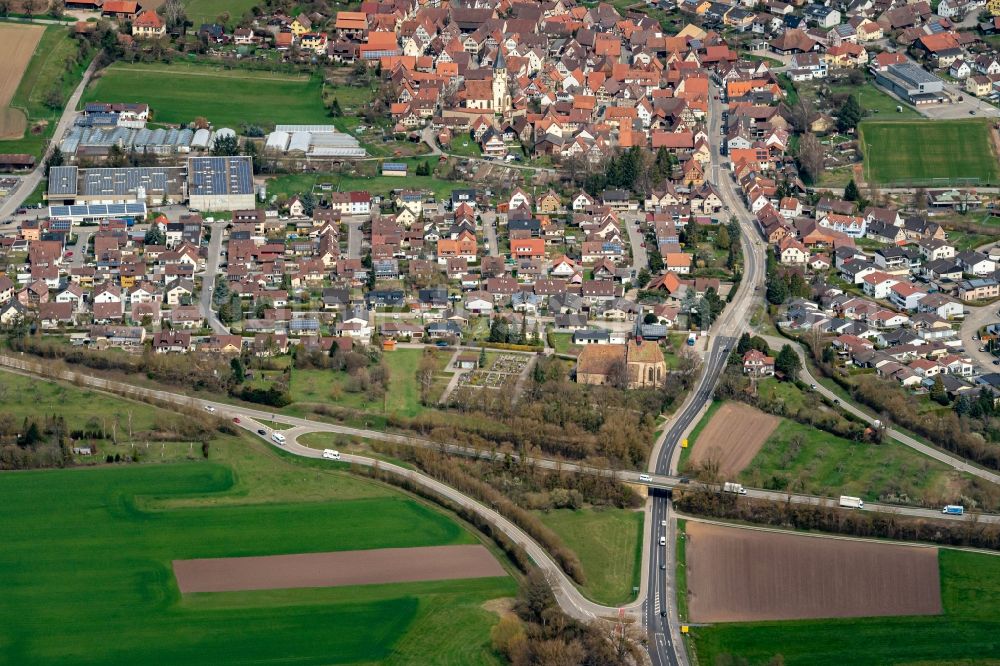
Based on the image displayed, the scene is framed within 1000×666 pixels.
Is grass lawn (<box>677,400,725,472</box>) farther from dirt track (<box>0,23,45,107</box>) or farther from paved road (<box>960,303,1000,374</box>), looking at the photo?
dirt track (<box>0,23,45,107</box>)

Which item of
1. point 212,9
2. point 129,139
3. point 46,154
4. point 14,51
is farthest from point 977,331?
point 14,51

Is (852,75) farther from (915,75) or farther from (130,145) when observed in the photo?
(130,145)

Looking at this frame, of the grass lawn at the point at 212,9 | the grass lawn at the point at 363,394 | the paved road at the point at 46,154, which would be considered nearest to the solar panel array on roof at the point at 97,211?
the paved road at the point at 46,154

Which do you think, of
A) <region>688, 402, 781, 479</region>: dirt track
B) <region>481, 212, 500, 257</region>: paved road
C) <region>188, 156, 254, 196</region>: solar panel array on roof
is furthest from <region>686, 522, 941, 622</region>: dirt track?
<region>188, 156, 254, 196</region>: solar panel array on roof

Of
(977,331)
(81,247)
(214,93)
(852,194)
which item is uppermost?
(214,93)

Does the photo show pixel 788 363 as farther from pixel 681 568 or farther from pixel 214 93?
pixel 214 93

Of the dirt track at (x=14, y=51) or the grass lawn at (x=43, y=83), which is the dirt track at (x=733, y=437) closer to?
the grass lawn at (x=43, y=83)

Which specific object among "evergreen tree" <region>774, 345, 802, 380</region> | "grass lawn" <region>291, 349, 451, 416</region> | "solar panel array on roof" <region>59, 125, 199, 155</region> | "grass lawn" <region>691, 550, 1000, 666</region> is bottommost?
"grass lawn" <region>691, 550, 1000, 666</region>
